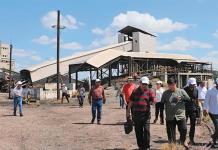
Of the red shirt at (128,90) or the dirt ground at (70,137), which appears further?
the red shirt at (128,90)

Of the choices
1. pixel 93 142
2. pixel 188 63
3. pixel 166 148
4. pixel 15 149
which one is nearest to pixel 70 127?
pixel 93 142

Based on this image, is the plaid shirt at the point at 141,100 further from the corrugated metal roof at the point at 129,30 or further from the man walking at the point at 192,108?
the corrugated metal roof at the point at 129,30

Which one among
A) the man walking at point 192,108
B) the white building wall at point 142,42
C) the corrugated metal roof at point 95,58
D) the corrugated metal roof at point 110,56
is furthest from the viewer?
the white building wall at point 142,42

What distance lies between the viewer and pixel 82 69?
6231cm

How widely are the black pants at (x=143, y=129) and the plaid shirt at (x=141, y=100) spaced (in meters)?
0.14

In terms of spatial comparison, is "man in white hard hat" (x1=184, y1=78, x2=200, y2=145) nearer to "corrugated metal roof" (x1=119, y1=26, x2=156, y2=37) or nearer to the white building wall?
the white building wall

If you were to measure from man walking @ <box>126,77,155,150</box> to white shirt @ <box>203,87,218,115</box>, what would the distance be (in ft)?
4.76

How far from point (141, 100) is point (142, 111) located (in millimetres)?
240

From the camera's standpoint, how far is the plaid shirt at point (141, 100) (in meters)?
9.97

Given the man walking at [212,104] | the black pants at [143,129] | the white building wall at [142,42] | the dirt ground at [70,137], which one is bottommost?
the dirt ground at [70,137]

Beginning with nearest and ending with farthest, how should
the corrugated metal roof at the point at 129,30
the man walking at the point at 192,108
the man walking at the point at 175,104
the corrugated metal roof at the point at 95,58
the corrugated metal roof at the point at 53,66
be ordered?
the man walking at the point at 175,104 → the man walking at the point at 192,108 → the corrugated metal roof at the point at 95,58 → the corrugated metal roof at the point at 53,66 → the corrugated metal roof at the point at 129,30

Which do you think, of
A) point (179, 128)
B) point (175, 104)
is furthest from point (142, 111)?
point (179, 128)

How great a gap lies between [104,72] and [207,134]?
52.5 m

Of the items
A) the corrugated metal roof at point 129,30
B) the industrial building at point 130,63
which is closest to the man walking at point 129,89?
the industrial building at point 130,63
